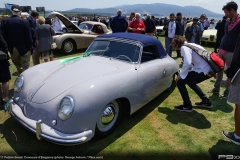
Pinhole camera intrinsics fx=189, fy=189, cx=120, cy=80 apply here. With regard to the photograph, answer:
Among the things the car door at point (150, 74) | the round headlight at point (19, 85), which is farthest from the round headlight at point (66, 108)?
the car door at point (150, 74)

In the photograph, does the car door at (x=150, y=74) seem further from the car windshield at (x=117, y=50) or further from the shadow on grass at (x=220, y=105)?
the shadow on grass at (x=220, y=105)

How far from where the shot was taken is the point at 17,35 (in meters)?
4.25

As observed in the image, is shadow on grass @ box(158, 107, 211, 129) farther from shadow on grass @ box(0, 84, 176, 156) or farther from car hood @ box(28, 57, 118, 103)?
car hood @ box(28, 57, 118, 103)

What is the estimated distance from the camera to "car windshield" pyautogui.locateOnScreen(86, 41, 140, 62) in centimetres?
360

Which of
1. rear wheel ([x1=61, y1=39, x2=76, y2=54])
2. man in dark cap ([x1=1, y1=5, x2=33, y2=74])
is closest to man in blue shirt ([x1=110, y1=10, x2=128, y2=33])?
rear wheel ([x1=61, y1=39, x2=76, y2=54])

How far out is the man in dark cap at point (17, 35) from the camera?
4.18 m

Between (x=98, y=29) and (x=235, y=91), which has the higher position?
(x=98, y=29)

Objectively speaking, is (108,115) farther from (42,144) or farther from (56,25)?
(56,25)

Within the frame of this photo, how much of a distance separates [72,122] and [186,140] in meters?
1.82

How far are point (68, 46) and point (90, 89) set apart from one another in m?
6.64

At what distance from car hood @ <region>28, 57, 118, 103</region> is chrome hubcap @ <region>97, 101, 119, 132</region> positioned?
51cm

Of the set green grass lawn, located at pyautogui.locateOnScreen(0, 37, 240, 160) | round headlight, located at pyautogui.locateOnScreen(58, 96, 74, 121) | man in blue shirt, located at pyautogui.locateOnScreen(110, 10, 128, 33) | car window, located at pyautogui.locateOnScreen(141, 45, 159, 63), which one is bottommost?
green grass lawn, located at pyautogui.locateOnScreen(0, 37, 240, 160)

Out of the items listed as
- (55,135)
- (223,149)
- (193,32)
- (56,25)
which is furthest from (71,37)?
(223,149)

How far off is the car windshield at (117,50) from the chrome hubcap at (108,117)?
1059 mm
